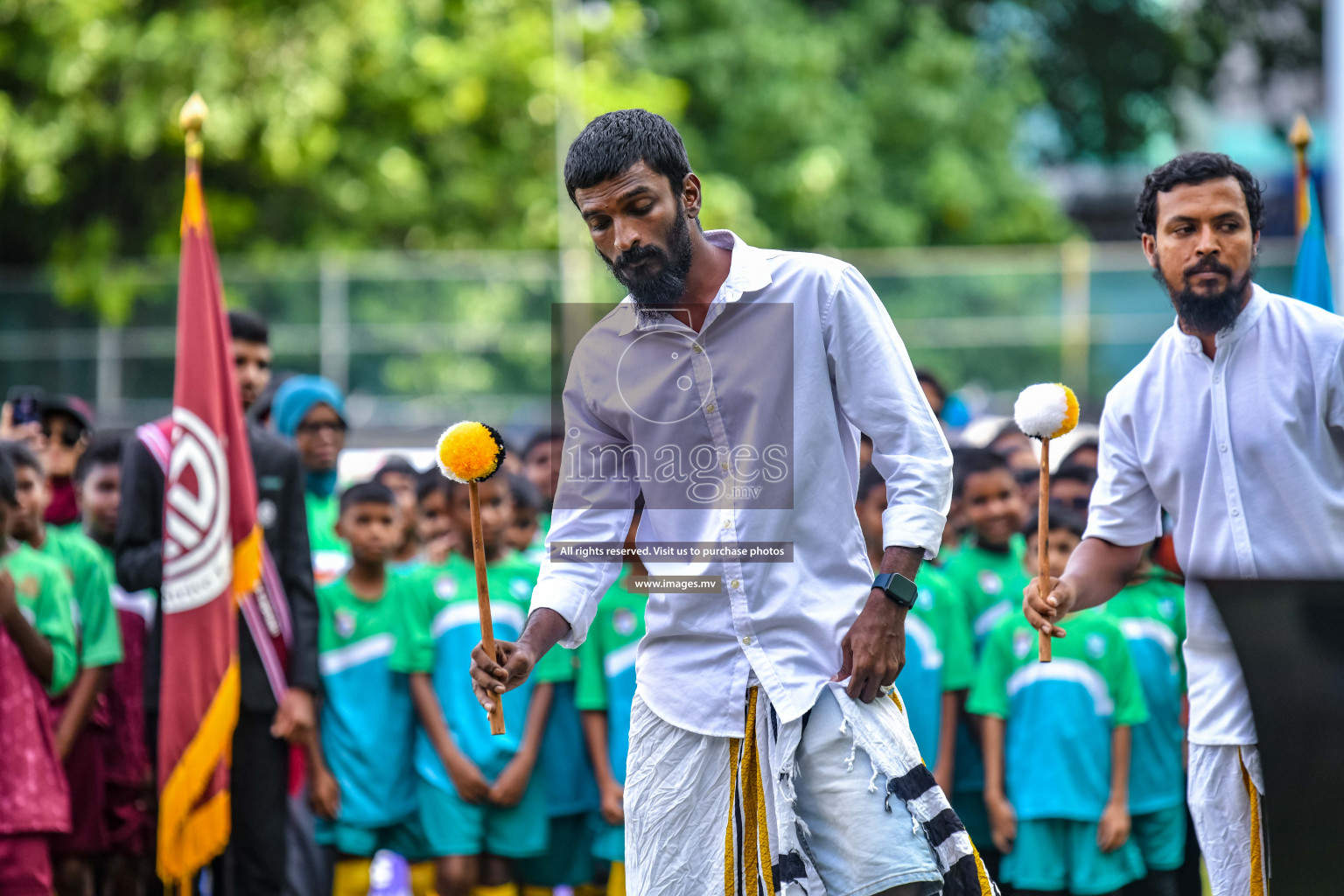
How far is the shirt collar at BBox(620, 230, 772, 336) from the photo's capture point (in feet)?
11.1

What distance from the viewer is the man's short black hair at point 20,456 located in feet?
18.5

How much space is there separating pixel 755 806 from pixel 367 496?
9.65ft

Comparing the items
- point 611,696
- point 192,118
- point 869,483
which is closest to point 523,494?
point 611,696

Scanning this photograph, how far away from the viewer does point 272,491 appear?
5715 mm

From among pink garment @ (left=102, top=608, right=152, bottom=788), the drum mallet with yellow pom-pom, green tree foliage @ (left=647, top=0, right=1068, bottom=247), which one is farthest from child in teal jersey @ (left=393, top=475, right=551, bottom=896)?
green tree foliage @ (left=647, top=0, right=1068, bottom=247)

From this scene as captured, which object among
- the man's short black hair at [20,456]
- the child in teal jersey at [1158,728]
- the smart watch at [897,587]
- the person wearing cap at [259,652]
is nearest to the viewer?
the smart watch at [897,587]

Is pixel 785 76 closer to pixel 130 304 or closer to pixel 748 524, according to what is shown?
pixel 130 304

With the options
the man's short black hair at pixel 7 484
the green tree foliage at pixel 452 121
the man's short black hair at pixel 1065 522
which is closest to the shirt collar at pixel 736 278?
the man's short black hair at pixel 1065 522

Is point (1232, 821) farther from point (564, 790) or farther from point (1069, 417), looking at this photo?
point (564, 790)

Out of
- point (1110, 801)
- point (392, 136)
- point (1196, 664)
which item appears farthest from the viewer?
point (392, 136)

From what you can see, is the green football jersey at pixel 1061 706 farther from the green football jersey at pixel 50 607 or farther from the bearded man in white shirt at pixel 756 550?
the green football jersey at pixel 50 607

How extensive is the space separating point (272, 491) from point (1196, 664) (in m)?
3.44

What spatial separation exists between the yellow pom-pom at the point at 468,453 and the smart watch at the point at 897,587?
0.90 metres

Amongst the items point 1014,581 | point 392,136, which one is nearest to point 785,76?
point 392,136
